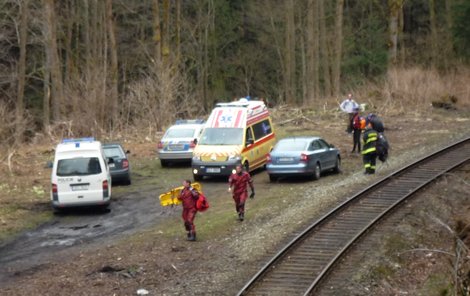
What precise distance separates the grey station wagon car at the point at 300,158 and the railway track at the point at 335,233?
116 inches

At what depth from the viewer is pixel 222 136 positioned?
26.0 meters

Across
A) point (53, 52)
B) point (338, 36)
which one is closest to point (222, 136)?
point (53, 52)

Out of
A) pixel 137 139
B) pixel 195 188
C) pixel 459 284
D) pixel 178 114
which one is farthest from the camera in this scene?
pixel 178 114

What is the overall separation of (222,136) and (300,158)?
3.41m

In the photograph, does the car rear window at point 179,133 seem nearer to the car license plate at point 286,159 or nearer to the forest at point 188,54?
the car license plate at point 286,159

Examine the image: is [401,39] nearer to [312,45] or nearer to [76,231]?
[312,45]

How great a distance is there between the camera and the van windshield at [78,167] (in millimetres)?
21234

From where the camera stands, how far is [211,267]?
15492mm

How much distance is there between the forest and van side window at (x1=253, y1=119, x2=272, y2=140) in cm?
1024

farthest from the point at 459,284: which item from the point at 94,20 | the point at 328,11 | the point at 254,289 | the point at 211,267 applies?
the point at 328,11

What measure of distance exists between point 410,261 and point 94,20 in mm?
34295

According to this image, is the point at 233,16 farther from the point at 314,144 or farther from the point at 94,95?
the point at 314,144

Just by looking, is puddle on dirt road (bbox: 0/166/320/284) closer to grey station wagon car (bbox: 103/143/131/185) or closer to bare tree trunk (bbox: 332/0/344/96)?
grey station wagon car (bbox: 103/143/131/185)

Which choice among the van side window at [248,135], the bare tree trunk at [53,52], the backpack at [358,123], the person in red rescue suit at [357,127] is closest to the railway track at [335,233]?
the backpack at [358,123]
